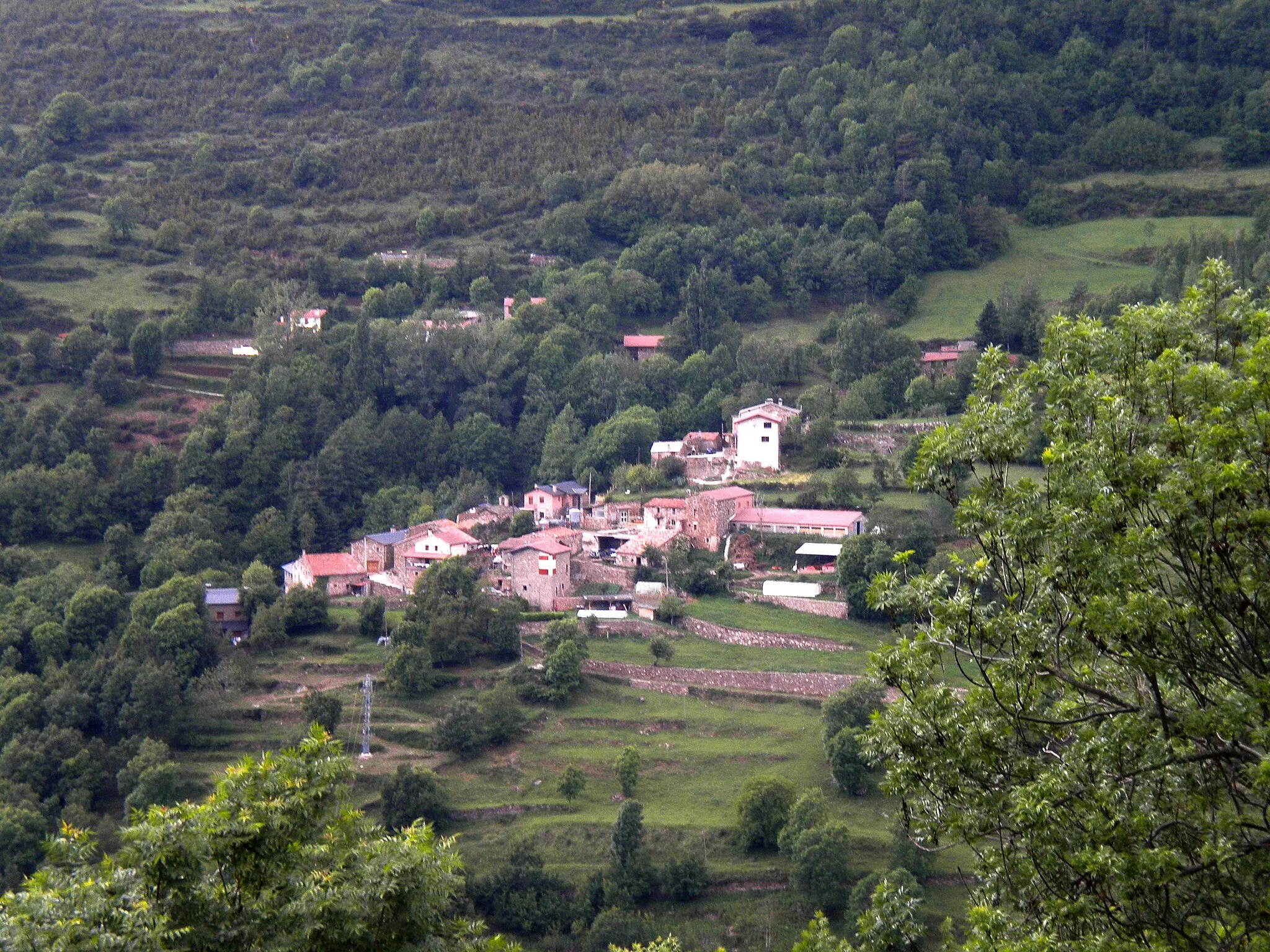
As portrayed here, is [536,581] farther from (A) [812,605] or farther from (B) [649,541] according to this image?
(A) [812,605]

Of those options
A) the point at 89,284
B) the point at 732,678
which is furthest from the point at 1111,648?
the point at 89,284

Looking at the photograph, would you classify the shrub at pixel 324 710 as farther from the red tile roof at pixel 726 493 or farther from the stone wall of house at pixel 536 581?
the red tile roof at pixel 726 493

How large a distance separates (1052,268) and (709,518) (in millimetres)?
26740

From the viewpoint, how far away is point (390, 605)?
38.4m

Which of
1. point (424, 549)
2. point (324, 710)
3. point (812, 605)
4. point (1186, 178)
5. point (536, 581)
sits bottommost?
point (324, 710)

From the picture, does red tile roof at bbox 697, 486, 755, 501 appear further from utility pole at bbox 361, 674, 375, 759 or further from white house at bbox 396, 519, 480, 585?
utility pole at bbox 361, 674, 375, 759

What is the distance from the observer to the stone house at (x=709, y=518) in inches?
1496

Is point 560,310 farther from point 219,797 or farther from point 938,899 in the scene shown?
point 219,797

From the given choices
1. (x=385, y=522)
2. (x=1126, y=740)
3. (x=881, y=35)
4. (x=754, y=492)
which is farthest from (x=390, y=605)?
(x=881, y=35)

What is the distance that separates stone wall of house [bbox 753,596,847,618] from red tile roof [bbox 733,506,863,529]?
10.7 ft

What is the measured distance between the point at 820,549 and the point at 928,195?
3071 cm

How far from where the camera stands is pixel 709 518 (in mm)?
38094

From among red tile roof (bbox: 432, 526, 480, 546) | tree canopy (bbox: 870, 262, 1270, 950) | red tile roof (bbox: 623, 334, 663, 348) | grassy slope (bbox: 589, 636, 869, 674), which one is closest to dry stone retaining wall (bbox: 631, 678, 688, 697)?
grassy slope (bbox: 589, 636, 869, 674)

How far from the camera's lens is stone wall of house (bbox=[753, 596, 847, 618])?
113 feet
